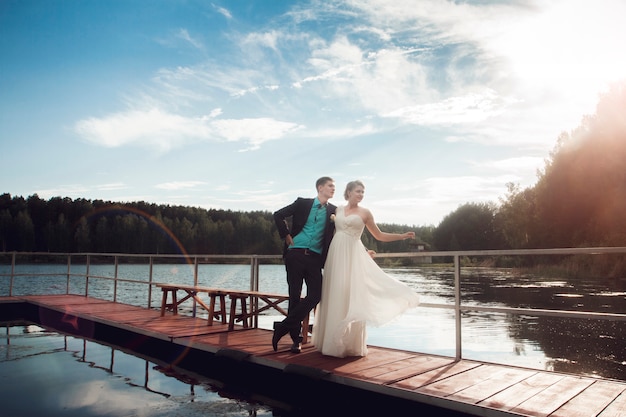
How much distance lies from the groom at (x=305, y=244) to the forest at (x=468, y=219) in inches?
1018

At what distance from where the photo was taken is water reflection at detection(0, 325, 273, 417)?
420 cm

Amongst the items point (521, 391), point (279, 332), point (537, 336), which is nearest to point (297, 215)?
point (279, 332)

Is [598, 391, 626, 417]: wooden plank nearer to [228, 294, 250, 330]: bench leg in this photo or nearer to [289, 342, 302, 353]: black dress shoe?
[289, 342, 302, 353]: black dress shoe

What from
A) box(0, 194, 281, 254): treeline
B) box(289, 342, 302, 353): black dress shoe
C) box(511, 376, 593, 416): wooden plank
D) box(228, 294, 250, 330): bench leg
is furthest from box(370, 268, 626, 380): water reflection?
box(0, 194, 281, 254): treeline

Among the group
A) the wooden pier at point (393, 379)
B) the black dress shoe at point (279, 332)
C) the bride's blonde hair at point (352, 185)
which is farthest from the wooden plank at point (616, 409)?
the black dress shoe at point (279, 332)

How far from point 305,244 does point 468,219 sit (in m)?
78.3

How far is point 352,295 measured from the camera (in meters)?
4.54

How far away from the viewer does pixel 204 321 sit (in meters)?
7.53

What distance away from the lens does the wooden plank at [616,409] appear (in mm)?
2881

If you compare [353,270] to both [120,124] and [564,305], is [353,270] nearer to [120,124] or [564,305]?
[120,124]

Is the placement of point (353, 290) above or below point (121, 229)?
below

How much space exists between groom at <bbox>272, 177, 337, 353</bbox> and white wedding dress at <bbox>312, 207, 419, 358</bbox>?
Answer: 11 cm

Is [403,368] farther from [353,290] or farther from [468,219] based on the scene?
[468,219]

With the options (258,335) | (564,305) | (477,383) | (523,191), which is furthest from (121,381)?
(523,191)
